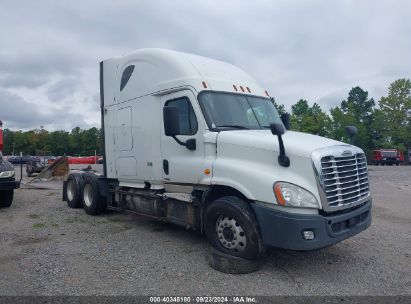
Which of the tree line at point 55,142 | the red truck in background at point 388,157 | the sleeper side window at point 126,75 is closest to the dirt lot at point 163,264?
the sleeper side window at point 126,75

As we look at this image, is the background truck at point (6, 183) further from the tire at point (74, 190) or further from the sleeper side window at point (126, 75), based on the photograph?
the sleeper side window at point (126, 75)

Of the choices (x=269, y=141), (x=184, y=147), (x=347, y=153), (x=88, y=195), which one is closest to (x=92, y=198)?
(x=88, y=195)

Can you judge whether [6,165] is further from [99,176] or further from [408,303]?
[408,303]

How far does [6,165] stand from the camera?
9.99 m

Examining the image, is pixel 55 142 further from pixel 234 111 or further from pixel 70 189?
pixel 234 111

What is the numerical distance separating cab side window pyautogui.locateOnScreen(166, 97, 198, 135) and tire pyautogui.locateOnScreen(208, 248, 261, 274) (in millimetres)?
2031

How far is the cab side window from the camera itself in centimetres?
587

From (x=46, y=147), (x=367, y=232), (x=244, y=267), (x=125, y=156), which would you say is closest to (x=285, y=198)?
(x=244, y=267)

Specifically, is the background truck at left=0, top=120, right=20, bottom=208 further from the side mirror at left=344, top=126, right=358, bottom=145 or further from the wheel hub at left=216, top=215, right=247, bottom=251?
the side mirror at left=344, top=126, right=358, bottom=145

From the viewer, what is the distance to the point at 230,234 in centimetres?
517

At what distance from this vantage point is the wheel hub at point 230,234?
5047 millimetres

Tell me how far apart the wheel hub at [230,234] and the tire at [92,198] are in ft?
14.8

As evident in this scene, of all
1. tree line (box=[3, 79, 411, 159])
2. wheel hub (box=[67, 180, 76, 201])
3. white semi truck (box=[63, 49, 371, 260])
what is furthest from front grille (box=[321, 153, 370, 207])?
tree line (box=[3, 79, 411, 159])

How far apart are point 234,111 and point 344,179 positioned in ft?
6.83
